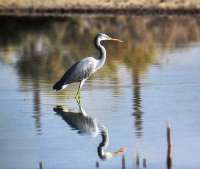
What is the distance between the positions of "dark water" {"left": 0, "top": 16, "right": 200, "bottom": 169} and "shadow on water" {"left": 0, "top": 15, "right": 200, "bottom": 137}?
49 mm

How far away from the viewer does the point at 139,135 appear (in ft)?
43.6

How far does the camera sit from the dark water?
11992 millimetres

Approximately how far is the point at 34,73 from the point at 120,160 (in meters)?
11.7

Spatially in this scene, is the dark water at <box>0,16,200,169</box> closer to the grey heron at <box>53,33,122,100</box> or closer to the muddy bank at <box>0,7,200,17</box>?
the grey heron at <box>53,33,122,100</box>

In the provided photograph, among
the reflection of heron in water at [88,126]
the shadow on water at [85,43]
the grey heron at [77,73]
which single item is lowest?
the reflection of heron in water at [88,126]

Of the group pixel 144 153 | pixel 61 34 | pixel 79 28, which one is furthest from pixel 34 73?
pixel 79 28

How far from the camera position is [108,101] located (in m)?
17.2

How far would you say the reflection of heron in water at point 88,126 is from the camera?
1196 cm

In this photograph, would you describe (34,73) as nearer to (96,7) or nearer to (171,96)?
(171,96)

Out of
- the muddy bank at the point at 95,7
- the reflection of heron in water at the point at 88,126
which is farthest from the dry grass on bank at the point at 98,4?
the reflection of heron in water at the point at 88,126

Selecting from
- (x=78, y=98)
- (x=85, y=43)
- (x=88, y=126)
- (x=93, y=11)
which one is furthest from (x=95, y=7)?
(x=88, y=126)

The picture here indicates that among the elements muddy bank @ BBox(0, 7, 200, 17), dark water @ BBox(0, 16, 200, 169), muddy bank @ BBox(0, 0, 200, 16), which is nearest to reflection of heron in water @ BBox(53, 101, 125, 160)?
dark water @ BBox(0, 16, 200, 169)

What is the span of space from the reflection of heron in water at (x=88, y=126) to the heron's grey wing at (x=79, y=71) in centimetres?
164

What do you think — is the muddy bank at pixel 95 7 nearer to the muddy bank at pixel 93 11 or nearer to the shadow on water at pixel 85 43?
the muddy bank at pixel 93 11
